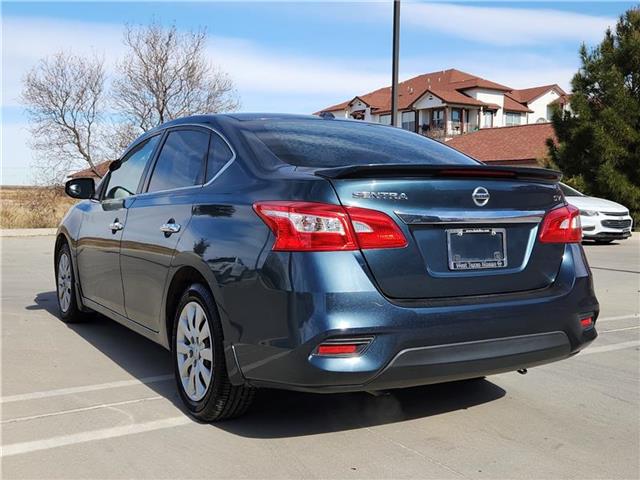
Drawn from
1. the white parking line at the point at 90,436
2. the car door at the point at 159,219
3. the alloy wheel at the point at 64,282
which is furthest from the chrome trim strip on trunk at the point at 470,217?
the alloy wheel at the point at 64,282

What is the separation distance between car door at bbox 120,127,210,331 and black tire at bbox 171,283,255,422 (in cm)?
47

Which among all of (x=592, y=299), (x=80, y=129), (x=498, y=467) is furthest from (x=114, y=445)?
(x=80, y=129)

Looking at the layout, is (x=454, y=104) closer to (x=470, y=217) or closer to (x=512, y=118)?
(x=512, y=118)

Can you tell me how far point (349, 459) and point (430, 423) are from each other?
70 cm

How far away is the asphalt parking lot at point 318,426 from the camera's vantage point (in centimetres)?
330

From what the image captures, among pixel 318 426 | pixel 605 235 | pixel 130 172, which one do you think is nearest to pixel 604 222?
pixel 605 235

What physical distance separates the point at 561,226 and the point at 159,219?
7.90 feet

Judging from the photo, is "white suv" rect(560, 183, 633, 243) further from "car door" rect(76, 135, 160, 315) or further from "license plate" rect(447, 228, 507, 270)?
"license plate" rect(447, 228, 507, 270)

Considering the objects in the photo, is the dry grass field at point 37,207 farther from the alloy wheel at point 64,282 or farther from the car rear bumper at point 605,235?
the alloy wheel at point 64,282

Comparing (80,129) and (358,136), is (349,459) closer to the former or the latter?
(358,136)

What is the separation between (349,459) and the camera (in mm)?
3369

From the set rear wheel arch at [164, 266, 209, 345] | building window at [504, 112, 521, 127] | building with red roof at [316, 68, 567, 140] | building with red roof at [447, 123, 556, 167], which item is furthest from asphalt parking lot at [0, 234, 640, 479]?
building window at [504, 112, 521, 127]

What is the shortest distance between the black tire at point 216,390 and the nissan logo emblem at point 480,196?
1.45 metres

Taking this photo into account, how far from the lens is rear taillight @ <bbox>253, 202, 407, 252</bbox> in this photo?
3195 mm
